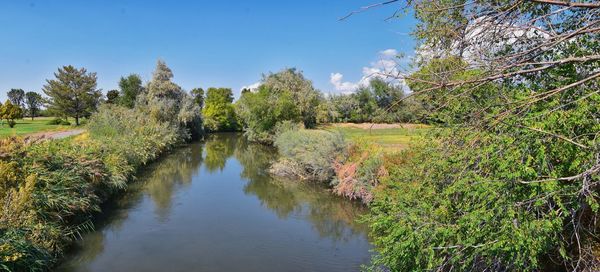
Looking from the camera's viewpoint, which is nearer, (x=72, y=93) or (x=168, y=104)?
(x=168, y=104)

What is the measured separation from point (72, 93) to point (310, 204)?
49.9m

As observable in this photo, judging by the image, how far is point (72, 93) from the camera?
55250 millimetres

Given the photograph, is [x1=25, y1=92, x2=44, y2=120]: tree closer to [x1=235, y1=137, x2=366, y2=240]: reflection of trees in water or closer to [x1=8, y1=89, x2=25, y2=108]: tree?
[x1=8, y1=89, x2=25, y2=108]: tree

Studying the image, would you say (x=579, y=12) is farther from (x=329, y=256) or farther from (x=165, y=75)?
(x=165, y=75)

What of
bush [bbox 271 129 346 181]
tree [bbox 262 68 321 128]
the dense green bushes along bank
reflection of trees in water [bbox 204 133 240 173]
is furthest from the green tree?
bush [bbox 271 129 346 181]

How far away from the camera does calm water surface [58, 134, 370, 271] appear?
36.1ft

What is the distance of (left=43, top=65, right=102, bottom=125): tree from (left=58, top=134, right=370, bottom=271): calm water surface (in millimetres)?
39316

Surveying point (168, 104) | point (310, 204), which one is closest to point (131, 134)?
point (168, 104)

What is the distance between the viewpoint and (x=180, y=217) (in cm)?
1526

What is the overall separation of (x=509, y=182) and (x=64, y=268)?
1049 cm

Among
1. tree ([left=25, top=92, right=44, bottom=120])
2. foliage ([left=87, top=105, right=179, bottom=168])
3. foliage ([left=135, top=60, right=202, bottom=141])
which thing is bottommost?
foliage ([left=87, top=105, right=179, bottom=168])

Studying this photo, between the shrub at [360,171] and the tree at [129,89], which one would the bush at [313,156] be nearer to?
the shrub at [360,171]

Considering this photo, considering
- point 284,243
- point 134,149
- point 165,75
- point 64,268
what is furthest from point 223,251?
point 165,75

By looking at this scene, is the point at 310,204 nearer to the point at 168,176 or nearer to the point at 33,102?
the point at 168,176
